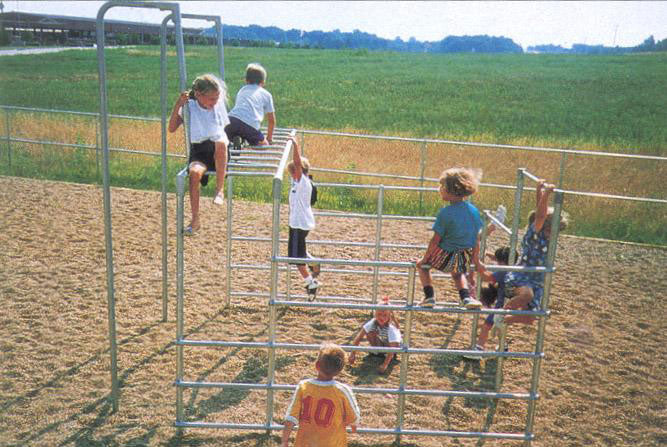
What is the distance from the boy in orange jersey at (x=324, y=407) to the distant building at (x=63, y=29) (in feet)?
10.1

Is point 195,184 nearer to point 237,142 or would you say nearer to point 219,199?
point 219,199

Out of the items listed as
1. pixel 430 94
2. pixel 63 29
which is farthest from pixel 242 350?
pixel 430 94

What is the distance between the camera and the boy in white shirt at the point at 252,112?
19.1 ft

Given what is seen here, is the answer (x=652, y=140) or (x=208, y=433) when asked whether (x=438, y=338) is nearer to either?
(x=208, y=433)

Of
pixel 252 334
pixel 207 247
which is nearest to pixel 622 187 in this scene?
pixel 207 247

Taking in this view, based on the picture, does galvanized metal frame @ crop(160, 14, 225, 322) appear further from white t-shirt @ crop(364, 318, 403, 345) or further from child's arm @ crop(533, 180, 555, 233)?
child's arm @ crop(533, 180, 555, 233)

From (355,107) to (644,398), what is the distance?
2742 cm

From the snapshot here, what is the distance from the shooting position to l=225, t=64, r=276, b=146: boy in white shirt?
19.1ft

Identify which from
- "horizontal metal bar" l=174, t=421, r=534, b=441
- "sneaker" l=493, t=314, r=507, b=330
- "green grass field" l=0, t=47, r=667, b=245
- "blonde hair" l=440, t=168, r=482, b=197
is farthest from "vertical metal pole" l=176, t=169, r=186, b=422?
"green grass field" l=0, t=47, r=667, b=245

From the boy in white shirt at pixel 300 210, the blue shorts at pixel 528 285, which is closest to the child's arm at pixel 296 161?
the boy in white shirt at pixel 300 210

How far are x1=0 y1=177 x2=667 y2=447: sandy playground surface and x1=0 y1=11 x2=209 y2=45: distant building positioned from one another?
2674 millimetres

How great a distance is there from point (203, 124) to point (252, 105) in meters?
1.14

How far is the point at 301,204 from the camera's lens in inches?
227

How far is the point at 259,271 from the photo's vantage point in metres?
8.31
